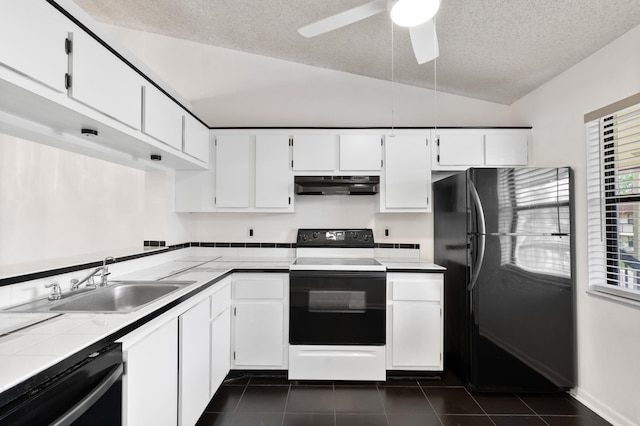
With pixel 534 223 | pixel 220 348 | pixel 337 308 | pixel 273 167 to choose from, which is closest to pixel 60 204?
pixel 220 348

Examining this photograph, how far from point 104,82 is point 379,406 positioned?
2.63 metres

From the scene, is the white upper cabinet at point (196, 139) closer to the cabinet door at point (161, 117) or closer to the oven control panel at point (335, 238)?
the cabinet door at point (161, 117)

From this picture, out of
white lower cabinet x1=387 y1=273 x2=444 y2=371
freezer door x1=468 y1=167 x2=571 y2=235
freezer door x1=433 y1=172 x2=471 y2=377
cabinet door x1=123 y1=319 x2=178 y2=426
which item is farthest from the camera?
white lower cabinet x1=387 y1=273 x2=444 y2=371

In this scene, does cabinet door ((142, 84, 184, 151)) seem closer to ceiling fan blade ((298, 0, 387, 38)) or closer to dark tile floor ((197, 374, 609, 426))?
ceiling fan blade ((298, 0, 387, 38))

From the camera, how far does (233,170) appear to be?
3070mm

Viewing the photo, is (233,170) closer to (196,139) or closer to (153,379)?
(196,139)

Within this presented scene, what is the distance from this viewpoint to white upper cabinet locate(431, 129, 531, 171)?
3.00 metres

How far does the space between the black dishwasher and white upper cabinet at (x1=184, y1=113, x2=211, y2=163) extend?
178cm

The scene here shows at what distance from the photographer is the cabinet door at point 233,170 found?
3059 millimetres

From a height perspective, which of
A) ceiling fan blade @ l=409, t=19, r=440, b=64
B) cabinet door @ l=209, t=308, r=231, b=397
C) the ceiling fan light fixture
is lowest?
cabinet door @ l=209, t=308, r=231, b=397

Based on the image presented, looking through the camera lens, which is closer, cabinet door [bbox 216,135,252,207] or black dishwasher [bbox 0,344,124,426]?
black dishwasher [bbox 0,344,124,426]

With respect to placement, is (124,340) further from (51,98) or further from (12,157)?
(12,157)

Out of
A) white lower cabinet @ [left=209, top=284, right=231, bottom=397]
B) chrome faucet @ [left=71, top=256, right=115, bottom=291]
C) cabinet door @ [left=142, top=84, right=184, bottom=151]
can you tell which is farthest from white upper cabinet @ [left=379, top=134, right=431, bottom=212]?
chrome faucet @ [left=71, top=256, right=115, bottom=291]

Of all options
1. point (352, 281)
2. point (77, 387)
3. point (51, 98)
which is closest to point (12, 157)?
point (51, 98)
